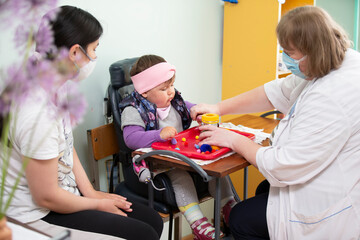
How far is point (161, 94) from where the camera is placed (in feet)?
6.28

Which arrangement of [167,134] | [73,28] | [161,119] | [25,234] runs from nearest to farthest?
[25,234] → [73,28] → [167,134] → [161,119]

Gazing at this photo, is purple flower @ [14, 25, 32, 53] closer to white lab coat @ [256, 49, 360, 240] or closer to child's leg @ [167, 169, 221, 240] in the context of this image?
white lab coat @ [256, 49, 360, 240]

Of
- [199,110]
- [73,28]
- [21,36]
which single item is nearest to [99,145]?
[199,110]

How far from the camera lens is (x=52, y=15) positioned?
0.54m

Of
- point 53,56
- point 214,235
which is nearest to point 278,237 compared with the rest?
point 214,235

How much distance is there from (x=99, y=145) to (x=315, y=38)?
120 centimetres

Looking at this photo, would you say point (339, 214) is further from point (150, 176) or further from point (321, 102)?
point (150, 176)

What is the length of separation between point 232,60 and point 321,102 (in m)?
1.66

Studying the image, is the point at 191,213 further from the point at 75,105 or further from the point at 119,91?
the point at 75,105

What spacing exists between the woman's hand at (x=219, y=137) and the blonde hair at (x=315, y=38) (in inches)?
16.0

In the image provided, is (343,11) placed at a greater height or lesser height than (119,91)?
greater

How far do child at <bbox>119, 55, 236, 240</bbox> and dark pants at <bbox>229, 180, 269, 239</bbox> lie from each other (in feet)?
0.49

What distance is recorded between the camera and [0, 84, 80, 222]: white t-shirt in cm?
105

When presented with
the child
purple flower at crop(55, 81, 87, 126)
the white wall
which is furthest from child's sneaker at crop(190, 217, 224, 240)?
purple flower at crop(55, 81, 87, 126)
